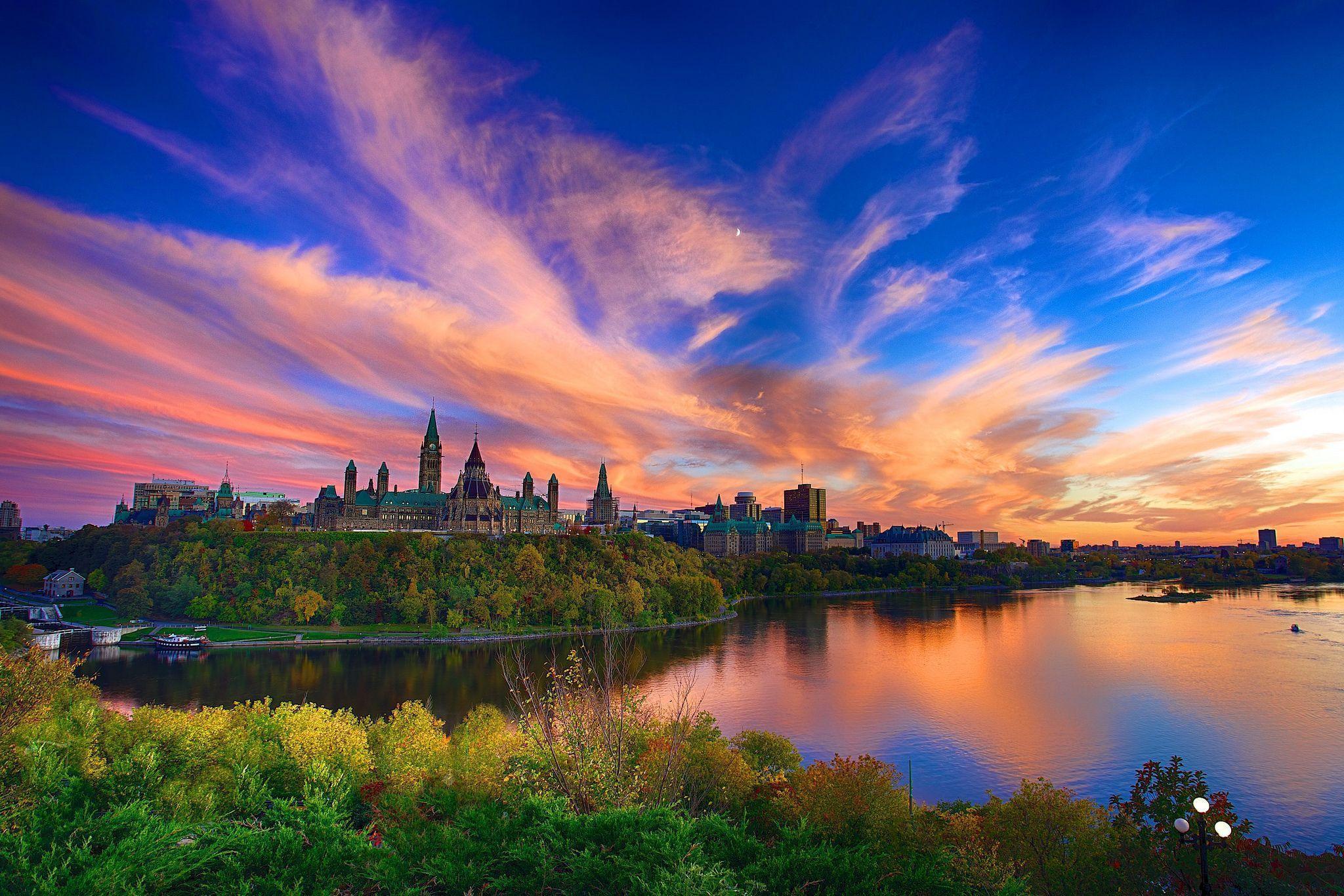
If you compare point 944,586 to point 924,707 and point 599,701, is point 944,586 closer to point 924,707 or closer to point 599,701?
point 924,707

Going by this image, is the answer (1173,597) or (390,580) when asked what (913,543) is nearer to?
(1173,597)

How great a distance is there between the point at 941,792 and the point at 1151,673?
2765 centimetres

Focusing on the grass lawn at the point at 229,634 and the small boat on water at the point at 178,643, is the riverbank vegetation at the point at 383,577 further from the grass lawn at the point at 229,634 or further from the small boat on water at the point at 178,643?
the small boat on water at the point at 178,643

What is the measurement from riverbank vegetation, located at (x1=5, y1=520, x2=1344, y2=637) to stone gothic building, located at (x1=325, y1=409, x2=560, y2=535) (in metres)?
16.7

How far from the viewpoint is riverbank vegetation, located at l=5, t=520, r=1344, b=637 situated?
6400cm

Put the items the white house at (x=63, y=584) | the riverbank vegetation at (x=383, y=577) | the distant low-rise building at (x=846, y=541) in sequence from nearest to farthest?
the riverbank vegetation at (x=383, y=577), the white house at (x=63, y=584), the distant low-rise building at (x=846, y=541)

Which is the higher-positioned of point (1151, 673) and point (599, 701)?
point (599, 701)

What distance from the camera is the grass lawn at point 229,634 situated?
5772cm

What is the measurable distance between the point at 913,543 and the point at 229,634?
137 meters

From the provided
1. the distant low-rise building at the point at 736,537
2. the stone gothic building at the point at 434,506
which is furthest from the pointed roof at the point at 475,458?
the distant low-rise building at the point at 736,537

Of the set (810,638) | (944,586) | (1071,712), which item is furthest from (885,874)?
(944,586)

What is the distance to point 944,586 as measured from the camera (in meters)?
115

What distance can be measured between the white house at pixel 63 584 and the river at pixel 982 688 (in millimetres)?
Result: 32281

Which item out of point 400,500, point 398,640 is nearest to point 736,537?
point 400,500
